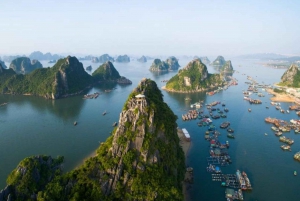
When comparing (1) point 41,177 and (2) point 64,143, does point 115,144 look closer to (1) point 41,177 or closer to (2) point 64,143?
(1) point 41,177

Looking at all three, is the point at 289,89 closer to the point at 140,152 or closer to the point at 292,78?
the point at 292,78

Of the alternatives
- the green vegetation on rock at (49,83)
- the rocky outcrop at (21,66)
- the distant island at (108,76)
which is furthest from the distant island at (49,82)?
the rocky outcrop at (21,66)

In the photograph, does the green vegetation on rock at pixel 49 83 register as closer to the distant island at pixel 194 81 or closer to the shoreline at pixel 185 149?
the distant island at pixel 194 81

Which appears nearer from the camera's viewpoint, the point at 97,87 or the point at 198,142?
the point at 198,142

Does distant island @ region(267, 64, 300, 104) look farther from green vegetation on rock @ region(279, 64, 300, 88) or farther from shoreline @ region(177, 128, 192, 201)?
shoreline @ region(177, 128, 192, 201)

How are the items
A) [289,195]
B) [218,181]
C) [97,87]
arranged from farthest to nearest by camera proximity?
[97,87] < [218,181] < [289,195]

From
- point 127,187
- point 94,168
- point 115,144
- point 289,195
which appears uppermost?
point 115,144

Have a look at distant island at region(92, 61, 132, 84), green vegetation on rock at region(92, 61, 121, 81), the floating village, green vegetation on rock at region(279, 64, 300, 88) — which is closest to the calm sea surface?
the floating village

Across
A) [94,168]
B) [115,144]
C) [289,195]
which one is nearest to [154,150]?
[115,144]
